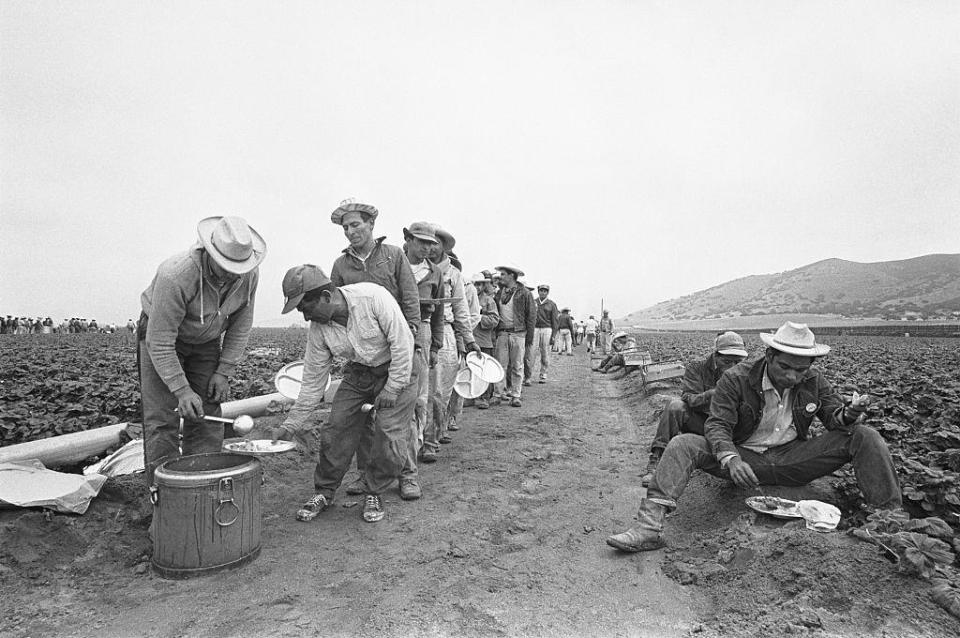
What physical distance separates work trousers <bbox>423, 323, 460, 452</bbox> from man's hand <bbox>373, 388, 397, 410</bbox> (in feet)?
5.05

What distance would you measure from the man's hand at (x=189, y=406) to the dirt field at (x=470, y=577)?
86 cm

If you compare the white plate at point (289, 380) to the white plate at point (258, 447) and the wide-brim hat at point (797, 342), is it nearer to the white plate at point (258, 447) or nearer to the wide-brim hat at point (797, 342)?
→ the white plate at point (258, 447)

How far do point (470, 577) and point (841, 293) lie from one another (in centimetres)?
13485

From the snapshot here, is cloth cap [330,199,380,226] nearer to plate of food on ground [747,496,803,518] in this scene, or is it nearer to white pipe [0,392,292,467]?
white pipe [0,392,292,467]

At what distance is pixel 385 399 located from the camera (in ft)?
12.8

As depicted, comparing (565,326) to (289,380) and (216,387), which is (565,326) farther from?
(216,387)

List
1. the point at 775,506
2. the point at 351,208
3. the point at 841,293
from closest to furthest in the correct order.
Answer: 1. the point at 775,506
2. the point at 351,208
3. the point at 841,293

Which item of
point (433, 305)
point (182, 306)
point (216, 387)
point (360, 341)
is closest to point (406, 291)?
point (433, 305)

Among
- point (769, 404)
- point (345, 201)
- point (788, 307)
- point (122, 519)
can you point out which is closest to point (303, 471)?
point (122, 519)

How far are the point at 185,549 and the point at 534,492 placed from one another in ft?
8.75

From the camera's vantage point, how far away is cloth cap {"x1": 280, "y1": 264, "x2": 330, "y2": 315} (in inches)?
142

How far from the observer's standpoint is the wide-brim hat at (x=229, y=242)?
10.7 feet

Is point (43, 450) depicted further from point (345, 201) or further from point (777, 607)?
point (777, 607)

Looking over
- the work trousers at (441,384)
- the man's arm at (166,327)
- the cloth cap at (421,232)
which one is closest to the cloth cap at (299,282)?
the man's arm at (166,327)
